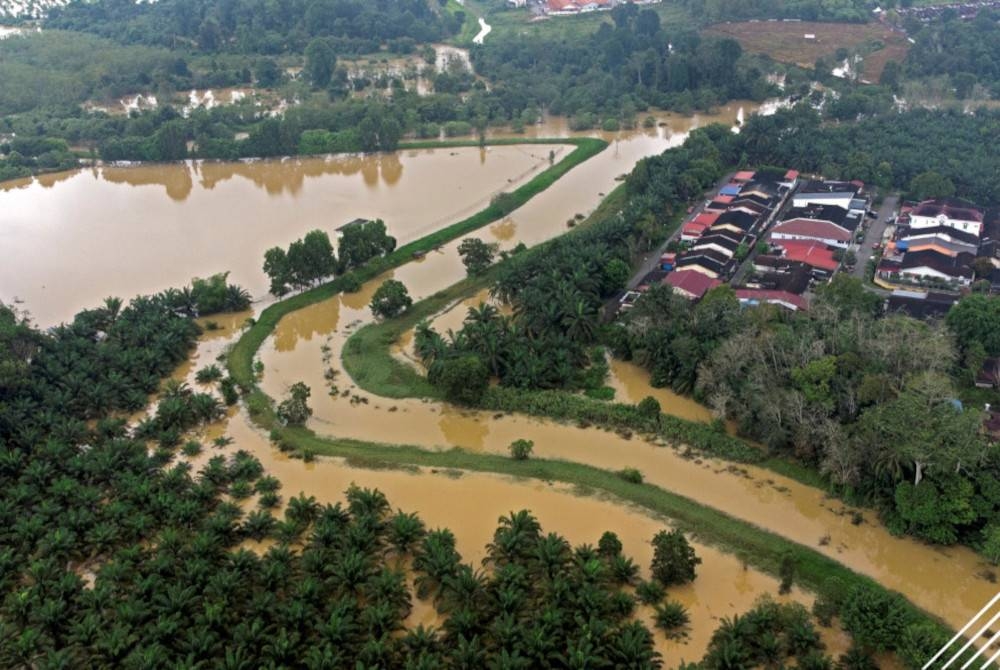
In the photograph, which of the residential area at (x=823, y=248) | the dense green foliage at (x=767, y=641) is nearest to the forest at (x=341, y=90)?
the residential area at (x=823, y=248)

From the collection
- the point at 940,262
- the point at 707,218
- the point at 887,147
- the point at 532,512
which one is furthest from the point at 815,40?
the point at 532,512

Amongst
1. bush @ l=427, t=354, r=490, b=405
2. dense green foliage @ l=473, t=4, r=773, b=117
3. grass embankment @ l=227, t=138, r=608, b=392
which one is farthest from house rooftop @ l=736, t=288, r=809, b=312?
dense green foliage @ l=473, t=4, r=773, b=117

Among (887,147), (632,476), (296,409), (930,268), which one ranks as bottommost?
(632,476)

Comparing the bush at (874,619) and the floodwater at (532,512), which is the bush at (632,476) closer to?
the floodwater at (532,512)

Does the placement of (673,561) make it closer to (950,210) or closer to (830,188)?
(950,210)

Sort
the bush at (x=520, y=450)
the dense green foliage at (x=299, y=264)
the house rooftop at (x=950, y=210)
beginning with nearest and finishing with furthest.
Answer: the bush at (x=520, y=450) < the dense green foliage at (x=299, y=264) < the house rooftop at (x=950, y=210)

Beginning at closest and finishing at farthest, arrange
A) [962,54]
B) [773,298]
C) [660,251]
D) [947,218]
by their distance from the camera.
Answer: [773,298]
[947,218]
[660,251]
[962,54]

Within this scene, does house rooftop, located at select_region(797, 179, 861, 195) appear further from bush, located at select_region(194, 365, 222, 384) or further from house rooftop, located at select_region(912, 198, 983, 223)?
bush, located at select_region(194, 365, 222, 384)
